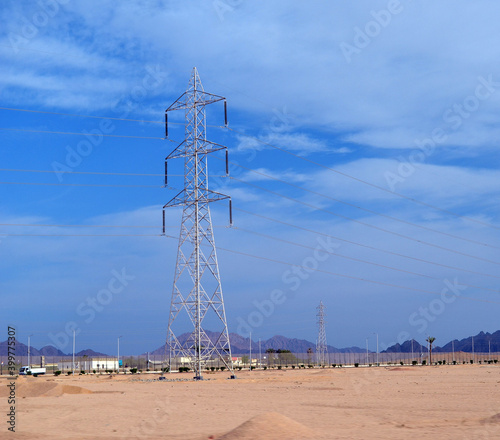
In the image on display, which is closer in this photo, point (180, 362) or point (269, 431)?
point (269, 431)

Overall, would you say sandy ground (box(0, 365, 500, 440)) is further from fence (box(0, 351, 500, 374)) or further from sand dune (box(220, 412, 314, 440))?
fence (box(0, 351, 500, 374))

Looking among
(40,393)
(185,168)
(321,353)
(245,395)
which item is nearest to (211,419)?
(245,395)

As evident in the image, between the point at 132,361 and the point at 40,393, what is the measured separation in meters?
93.9

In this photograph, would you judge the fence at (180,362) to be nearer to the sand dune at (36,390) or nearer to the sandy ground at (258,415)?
the sand dune at (36,390)

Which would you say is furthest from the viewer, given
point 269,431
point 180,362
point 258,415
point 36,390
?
point 180,362

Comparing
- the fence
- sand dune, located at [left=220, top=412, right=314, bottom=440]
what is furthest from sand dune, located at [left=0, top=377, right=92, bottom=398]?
the fence

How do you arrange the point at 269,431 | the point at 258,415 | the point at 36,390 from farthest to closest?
the point at 36,390 → the point at 258,415 → the point at 269,431

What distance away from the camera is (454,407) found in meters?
31.9

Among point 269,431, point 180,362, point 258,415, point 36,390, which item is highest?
point 269,431

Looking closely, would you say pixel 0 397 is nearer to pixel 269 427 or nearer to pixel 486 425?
pixel 269 427

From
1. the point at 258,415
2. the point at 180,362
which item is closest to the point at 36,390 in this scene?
the point at 258,415

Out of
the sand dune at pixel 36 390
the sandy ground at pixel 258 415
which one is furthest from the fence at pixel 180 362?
the sandy ground at pixel 258 415

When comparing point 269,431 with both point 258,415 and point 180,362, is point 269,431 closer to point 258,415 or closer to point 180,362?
point 258,415

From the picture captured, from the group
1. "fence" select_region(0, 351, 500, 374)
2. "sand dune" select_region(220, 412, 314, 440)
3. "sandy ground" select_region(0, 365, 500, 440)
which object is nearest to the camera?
"sand dune" select_region(220, 412, 314, 440)
